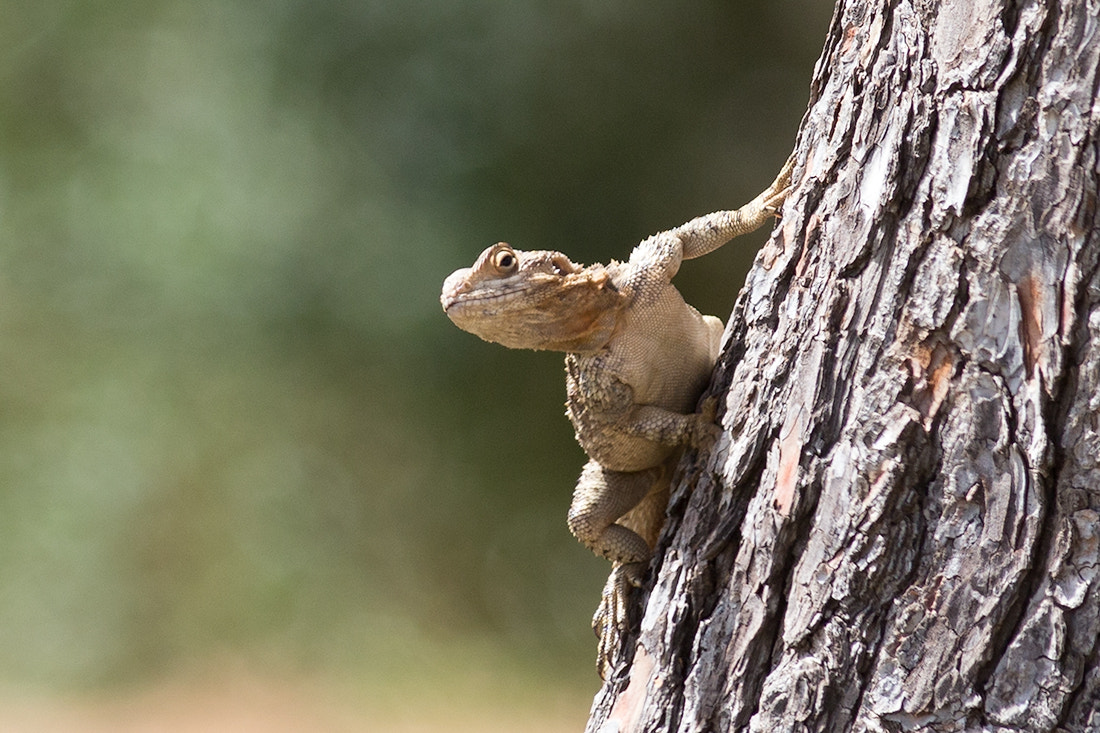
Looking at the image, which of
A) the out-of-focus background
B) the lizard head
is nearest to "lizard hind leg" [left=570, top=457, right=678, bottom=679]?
the lizard head

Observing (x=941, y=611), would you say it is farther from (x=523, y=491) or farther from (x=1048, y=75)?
(x=523, y=491)

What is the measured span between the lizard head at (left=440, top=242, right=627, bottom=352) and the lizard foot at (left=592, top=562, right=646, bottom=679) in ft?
2.05

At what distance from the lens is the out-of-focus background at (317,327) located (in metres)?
6.22

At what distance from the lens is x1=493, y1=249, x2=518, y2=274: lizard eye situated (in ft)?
7.68

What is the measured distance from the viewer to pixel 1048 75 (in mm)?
1604

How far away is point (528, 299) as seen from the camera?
7.61ft

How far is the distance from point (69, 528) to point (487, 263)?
18.6 feet

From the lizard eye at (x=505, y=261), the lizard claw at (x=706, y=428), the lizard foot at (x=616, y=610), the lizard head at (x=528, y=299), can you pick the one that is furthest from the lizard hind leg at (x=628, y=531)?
the lizard eye at (x=505, y=261)

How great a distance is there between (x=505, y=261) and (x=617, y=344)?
0.36 m

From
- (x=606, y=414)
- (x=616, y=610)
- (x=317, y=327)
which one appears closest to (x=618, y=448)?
(x=606, y=414)

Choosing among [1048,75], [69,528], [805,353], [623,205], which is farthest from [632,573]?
[69,528]

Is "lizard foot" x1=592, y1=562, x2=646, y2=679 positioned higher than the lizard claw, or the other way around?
the lizard claw

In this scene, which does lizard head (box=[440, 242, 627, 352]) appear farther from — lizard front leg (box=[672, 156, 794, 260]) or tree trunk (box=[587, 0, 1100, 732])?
tree trunk (box=[587, 0, 1100, 732])

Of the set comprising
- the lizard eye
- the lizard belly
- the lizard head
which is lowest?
the lizard belly
